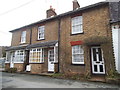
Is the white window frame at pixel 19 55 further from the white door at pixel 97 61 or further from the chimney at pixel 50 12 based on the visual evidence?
the white door at pixel 97 61

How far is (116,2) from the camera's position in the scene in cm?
1010

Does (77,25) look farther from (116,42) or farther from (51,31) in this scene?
(116,42)

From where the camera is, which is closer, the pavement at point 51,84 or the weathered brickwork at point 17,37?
the pavement at point 51,84

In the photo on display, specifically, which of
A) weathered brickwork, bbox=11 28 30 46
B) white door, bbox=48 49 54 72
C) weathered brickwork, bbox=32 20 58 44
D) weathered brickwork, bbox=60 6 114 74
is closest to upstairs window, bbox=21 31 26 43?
weathered brickwork, bbox=11 28 30 46

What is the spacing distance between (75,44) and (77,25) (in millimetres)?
2184

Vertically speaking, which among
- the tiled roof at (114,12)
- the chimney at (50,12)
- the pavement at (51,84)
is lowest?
the pavement at (51,84)

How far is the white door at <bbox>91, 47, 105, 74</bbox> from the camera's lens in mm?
8812

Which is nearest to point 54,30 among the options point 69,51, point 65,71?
point 69,51

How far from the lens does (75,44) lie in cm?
1000

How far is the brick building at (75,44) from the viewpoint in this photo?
8.66m

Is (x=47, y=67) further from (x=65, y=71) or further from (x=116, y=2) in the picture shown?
(x=116, y=2)

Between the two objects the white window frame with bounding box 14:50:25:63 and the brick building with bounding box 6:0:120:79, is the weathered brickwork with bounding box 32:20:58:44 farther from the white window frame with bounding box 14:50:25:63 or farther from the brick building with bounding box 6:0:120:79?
the white window frame with bounding box 14:50:25:63

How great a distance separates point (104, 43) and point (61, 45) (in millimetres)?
4637

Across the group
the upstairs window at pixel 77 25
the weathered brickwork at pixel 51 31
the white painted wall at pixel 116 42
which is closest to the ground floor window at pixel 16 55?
the weathered brickwork at pixel 51 31
